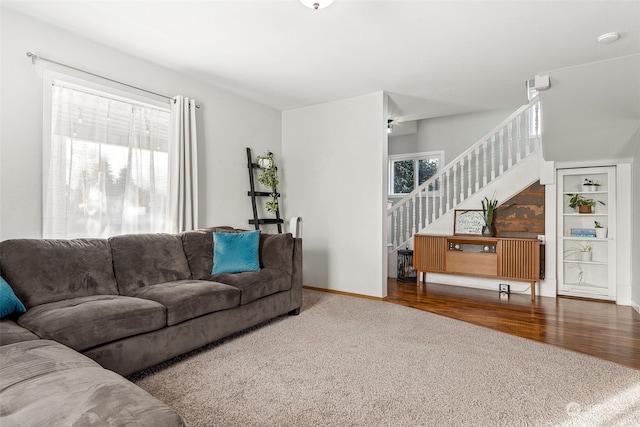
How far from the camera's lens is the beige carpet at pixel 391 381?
1.82m

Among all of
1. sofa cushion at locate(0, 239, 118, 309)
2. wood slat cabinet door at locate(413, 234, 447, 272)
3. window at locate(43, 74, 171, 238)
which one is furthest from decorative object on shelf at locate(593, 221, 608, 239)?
sofa cushion at locate(0, 239, 118, 309)

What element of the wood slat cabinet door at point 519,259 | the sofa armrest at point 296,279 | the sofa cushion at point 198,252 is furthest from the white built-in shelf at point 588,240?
the sofa cushion at point 198,252

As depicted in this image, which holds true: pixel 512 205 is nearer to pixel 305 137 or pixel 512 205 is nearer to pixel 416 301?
pixel 416 301

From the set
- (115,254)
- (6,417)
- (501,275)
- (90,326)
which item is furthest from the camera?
(501,275)

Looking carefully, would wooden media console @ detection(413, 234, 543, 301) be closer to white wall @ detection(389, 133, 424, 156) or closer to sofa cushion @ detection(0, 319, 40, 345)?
white wall @ detection(389, 133, 424, 156)

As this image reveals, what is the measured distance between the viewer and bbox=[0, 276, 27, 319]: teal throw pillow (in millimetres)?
1979

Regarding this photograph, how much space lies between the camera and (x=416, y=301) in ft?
14.1

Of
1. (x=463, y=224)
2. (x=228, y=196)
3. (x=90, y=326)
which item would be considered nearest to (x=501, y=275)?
(x=463, y=224)

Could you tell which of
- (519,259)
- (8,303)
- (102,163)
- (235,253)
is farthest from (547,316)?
(102,163)

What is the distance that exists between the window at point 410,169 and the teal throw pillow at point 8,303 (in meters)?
6.38

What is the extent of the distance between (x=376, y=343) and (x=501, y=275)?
8.40 ft

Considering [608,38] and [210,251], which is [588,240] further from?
[210,251]

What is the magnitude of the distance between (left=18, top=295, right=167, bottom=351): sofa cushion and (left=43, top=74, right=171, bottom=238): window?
95 centimetres

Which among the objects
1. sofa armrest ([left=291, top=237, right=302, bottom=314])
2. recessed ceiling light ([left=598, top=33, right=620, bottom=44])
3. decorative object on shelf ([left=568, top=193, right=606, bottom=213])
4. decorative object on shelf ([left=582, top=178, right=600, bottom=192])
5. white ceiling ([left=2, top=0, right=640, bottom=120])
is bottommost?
sofa armrest ([left=291, top=237, right=302, bottom=314])
